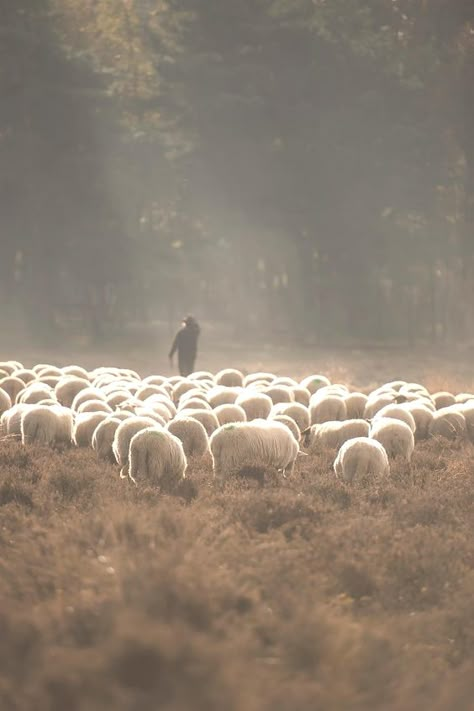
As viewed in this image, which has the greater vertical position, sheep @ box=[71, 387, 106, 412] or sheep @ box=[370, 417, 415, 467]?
sheep @ box=[71, 387, 106, 412]

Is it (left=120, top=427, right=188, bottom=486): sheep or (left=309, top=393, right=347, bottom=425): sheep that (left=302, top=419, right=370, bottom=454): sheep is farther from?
(left=120, top=427, right=188, bottom=486): sheep

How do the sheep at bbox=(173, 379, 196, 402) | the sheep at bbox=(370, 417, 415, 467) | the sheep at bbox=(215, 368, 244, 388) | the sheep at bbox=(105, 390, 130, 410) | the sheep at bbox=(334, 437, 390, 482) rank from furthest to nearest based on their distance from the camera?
the sheep at bbox=(215, 368, 244, 388)
the sheep at bbox=(173, 379, 196, 402)
the sheep at bbox=(105, 390, 130, 410)
the sheep at bbox=(370, 417, 415, 467)
the sheep at bbox=(334, 437, 390, 482)

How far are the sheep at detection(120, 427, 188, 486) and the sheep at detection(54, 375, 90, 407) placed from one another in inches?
317

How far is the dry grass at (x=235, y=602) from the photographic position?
5922 millimetres

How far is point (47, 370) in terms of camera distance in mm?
24750

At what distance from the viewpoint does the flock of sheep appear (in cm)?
1316

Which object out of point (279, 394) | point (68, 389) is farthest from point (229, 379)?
point (68, 389)

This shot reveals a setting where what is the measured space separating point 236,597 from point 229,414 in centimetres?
967

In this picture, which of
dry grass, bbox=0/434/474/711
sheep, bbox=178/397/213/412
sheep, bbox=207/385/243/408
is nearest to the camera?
dry grass, bbox=0/434/474/711

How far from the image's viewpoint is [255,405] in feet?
60.2

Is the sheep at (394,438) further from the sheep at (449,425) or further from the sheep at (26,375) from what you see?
the sheep at (26,375)

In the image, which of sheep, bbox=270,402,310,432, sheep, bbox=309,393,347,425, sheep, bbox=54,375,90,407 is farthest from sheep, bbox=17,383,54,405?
sheep, bbox=309,393,347,425

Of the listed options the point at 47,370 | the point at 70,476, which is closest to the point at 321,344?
the point at 47,370

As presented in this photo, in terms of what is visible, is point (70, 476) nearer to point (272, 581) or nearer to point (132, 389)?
point (272, 581)
